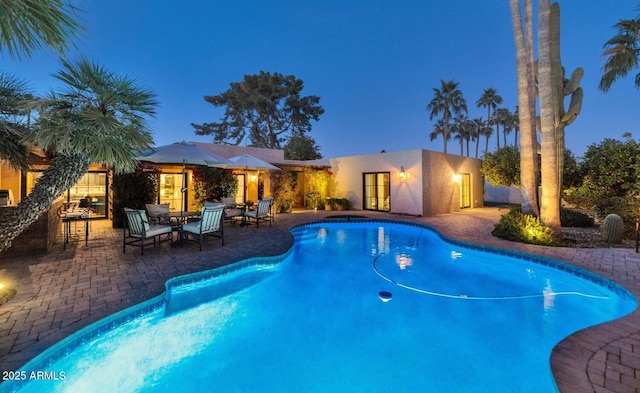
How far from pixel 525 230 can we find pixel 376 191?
24.1ft

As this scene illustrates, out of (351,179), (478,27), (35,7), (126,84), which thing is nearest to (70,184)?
(126,84)

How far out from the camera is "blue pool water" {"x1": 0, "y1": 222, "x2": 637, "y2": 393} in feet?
8.89

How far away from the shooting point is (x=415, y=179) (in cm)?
1230

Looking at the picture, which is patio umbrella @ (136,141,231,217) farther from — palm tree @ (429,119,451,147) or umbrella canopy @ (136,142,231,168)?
palm tree @ (429,119,451,147)

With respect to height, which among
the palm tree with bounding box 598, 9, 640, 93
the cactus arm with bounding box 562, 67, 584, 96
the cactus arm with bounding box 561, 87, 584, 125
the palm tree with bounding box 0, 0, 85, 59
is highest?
the palm tree with bounding box 598, 9, 640, 93

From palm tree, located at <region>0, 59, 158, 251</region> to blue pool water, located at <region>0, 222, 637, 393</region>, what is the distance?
1.68 metres

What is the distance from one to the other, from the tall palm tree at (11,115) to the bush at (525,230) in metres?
10.1

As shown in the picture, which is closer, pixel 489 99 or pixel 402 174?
pixel 402 174

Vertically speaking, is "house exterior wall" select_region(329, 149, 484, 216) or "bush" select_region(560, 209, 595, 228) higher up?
"house exterior wall" select_region(329, 149, 484, 216)

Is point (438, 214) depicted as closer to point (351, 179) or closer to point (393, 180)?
point (393, 180)

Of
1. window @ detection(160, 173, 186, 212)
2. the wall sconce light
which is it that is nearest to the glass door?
the wall sconce light

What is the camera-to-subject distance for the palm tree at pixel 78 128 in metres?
3.09

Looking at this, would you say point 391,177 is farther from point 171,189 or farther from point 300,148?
point 300,148

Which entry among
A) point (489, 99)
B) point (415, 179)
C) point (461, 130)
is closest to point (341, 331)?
point (415, 179)
